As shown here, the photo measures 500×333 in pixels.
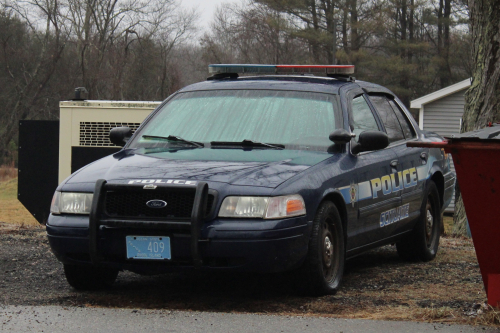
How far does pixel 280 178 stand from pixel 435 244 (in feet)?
10.5

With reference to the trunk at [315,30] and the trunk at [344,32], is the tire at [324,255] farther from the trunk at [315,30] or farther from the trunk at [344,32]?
the trunk at [344,32]

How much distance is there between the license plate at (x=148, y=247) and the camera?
194 inches

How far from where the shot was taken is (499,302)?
4488 millimetres

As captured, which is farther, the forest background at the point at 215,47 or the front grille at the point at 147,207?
the forest background at the point at 215,47

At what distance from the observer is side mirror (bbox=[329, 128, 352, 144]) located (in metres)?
5.75

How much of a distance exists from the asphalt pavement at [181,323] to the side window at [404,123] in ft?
11.1

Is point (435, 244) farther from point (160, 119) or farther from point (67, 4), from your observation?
point (67, 4)

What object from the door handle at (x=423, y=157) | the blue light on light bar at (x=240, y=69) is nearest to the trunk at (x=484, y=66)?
the door handle at (x=423, y=157)

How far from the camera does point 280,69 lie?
7176 millimetres

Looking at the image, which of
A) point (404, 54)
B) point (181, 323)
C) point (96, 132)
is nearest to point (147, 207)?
point (181, 323)

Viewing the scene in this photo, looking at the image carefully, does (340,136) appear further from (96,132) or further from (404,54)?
(404,54)

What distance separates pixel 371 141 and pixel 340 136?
0.35 m

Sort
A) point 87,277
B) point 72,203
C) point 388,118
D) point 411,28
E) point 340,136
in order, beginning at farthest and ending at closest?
point 411,28
point 388,118
point 340,136
point 87,277
point 72,203

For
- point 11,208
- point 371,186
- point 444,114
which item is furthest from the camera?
point 444,114
